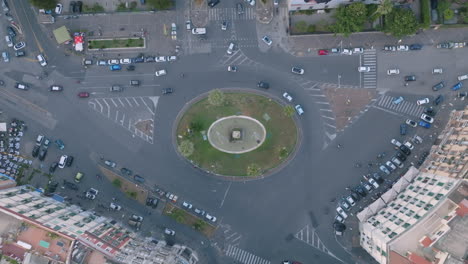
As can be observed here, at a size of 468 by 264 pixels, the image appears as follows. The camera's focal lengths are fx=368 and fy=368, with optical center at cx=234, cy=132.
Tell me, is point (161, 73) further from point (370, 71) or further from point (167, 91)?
point (370, 71)

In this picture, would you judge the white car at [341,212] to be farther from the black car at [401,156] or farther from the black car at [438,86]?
the black car at [438,86]


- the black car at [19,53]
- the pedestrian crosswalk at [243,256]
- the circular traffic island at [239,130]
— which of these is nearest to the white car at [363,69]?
the circular traffic island at [239,130]

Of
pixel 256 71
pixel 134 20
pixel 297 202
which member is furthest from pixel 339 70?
pixel 134 20

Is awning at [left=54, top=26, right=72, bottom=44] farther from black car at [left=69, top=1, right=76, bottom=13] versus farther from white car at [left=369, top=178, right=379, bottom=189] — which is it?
white car at [left=369, top=178, right=379, bottom=189]

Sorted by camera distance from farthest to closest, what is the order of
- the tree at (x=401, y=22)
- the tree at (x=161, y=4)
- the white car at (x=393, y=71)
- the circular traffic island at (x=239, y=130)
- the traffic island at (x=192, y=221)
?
the circular traffic island at (x=239, y=130) < the white car at (x=393, y=71) < the traffic island at (x=192, y=221) < the tree at (x=161, y=4) < the tree at (x=401, y=22)

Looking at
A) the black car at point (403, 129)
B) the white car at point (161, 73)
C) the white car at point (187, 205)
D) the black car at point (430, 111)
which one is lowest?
the white car at point (187, 205)

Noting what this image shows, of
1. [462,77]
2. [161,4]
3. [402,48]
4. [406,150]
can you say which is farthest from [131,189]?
[462,77]
